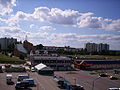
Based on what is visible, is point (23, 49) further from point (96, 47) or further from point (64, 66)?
point (96, 47)

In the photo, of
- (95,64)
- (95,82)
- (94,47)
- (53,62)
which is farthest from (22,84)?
(94,47)

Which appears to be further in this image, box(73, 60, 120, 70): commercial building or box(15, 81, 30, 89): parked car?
box(73, 60, 120, 70): commercial building

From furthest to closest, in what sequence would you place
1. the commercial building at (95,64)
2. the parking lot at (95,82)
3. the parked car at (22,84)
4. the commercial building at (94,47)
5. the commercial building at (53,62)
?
the commercial building at (94,47) → the commercial building at (95,64) → the commercial building at (53,62) → the parking lot at (95,82) → the parked car at (22,84)

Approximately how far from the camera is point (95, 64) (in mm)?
50781

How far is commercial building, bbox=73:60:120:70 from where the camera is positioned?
49.2 meters

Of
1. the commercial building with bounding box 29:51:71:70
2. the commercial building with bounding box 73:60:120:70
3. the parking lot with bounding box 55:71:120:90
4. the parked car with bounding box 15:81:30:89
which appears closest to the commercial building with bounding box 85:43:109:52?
the commercial building with bounding box 73:60:120:70

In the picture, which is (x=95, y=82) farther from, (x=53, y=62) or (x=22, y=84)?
(x=53, y=62)

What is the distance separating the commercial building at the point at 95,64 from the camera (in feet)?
162

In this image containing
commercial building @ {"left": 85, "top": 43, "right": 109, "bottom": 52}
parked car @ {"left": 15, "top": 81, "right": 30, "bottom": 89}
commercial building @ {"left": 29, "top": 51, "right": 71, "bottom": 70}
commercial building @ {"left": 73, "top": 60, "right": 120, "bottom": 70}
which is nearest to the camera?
parked car @ {"left": 15, "top": 81, "right": 30, "bottom": 89}

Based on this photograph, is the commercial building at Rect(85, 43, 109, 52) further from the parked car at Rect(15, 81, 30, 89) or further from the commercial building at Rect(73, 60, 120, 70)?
the parked car at Rect(15, 81, 30, 89)

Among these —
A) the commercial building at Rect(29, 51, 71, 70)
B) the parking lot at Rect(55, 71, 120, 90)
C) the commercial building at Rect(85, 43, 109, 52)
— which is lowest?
the parking lot at Rect(55, 71, 120, 90)

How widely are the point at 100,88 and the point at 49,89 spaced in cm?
712

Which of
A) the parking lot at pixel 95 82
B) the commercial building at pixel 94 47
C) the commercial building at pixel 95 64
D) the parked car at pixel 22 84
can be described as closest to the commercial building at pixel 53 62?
the commercial building at pixel 95 64

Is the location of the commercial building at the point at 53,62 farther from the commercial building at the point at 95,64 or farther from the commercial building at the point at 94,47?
the commercial building at the point at 94,47
